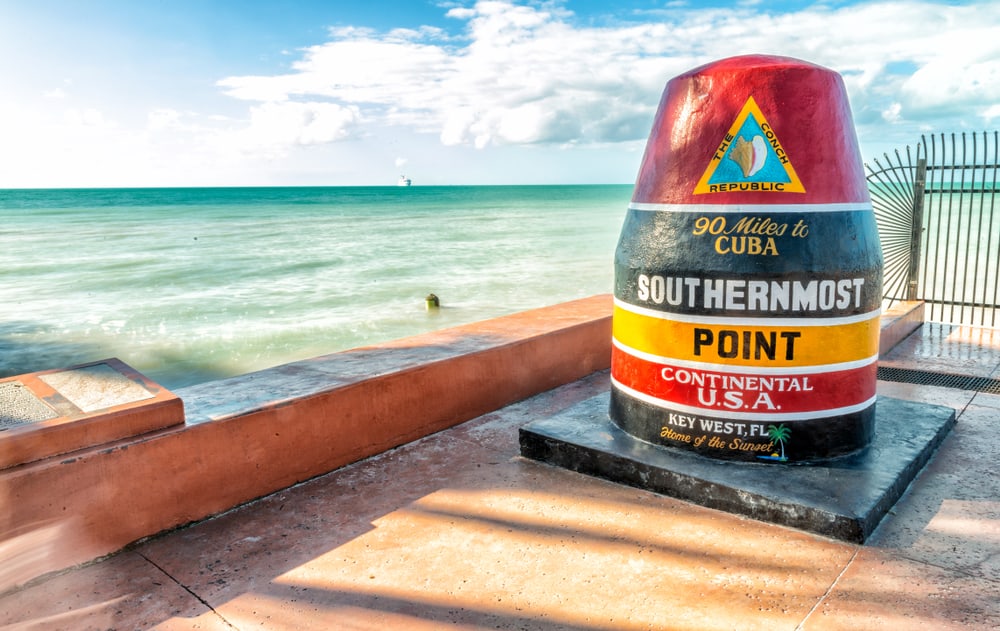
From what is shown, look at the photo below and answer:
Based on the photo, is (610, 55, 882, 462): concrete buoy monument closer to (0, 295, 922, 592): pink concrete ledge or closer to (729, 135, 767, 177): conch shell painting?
(729, 135, 767, 177): conch shell painting

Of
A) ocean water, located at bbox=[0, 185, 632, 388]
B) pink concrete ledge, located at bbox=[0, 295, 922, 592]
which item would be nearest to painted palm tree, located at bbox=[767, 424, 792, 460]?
pink concrete ledge, located at bbox=[0, 295, 922, 592]

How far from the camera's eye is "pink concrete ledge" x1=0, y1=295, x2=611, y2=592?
3291 mm

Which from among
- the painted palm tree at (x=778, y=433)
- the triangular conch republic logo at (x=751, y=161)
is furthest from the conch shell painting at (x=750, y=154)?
the painted palm tree at (x=778, y=433)

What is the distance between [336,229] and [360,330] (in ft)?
108

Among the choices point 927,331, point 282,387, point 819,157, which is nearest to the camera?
point 819,157

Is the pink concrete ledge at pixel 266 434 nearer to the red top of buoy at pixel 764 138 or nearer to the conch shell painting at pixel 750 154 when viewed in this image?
the red top of buoy at pixel 764 138

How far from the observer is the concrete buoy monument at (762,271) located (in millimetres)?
3924

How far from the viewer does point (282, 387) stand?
4.49 meters

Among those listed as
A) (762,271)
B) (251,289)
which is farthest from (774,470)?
(251,289)

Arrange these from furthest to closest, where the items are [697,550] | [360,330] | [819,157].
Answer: [360,330] → [819,157] → [697,550]

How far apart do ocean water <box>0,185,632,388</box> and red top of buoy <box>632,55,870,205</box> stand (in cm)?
1091

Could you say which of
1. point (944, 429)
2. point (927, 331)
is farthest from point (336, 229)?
point (944, 429)

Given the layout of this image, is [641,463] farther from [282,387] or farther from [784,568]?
[282,387]

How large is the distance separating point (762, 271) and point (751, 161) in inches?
25.2
